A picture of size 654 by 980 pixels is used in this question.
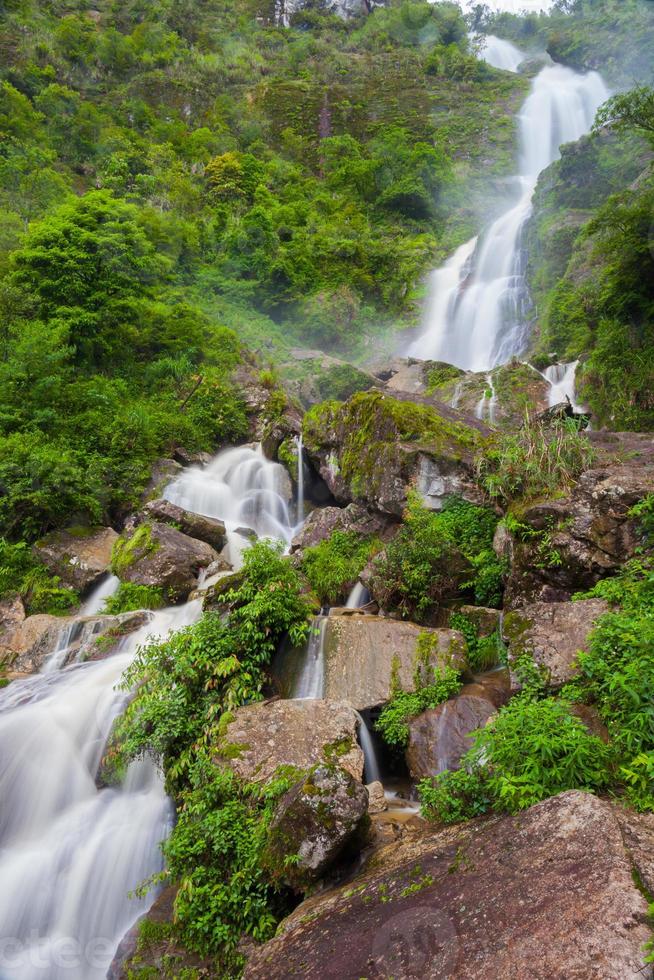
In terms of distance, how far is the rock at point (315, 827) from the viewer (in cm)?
415

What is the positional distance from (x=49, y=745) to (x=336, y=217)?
1323 inches

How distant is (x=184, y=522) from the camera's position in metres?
12.8

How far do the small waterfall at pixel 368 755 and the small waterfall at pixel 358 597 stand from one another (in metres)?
2.96

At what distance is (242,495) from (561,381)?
11.5m

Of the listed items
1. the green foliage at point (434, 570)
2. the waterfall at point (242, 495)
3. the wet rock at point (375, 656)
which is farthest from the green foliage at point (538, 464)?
the waterfall at point (242, 495)

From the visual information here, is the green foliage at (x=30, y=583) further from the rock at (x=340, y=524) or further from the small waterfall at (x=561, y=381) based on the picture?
the small waterfall at (x=561, y=381)

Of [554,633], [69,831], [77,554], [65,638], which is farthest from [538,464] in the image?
[77,554]

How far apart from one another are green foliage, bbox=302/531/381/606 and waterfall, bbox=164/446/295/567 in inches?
132

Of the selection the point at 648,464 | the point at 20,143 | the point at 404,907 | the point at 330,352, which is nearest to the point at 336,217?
the point at 330,352

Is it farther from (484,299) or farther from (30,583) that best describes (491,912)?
(484,299)

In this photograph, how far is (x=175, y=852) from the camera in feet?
15.7

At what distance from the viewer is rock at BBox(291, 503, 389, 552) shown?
36.4ft

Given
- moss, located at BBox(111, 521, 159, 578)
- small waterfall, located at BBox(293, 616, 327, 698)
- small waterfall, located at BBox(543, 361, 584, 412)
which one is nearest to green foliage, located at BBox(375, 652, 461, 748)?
small waterfall, located at BBox(293, 616, 327, 698)

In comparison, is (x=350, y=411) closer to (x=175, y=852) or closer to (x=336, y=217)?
(x=175, y=852)
